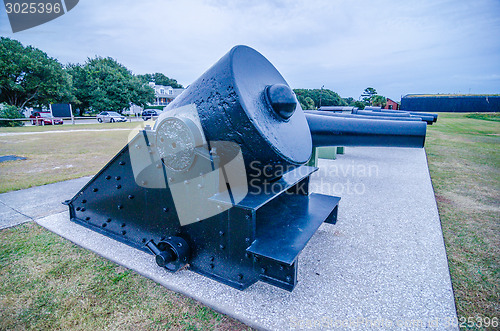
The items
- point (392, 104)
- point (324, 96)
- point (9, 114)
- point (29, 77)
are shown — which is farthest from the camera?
point (324, 96)

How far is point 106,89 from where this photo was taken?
30219 mm

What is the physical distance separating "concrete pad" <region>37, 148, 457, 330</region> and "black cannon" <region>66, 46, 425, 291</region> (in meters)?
A: 0.15

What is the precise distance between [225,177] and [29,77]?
32.5 meters

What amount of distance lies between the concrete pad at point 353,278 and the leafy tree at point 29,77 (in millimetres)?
30050

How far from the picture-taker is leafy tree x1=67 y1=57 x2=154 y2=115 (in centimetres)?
3000

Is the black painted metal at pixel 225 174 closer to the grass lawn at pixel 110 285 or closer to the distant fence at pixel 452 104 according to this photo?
the grass lawn at pixel 110 285

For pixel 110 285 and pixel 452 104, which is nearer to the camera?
pixel 110 285

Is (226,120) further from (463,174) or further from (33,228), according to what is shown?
(463,174)

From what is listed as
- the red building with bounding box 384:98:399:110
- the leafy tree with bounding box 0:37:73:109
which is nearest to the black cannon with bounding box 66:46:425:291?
the leafy tree with bounding box 0:37:73:109

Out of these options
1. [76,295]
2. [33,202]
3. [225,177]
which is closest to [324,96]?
[33,202]

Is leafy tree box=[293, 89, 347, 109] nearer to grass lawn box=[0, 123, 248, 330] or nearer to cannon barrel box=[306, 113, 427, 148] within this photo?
cannon barrel box=[306, 113, 427, 148]

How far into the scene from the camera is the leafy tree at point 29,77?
24.0 metres

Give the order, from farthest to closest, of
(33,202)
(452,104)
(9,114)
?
(452,104)
(9,114)
(33,202)

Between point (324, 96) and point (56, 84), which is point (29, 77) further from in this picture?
point (324, 96)
